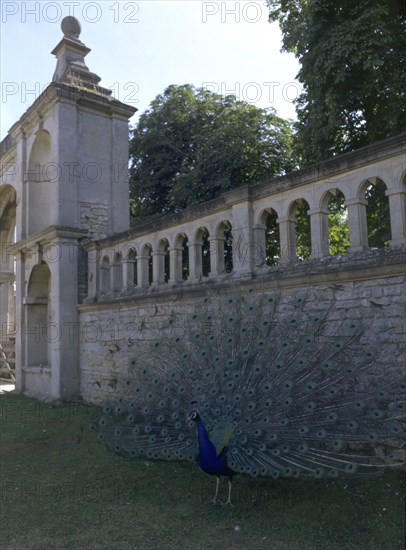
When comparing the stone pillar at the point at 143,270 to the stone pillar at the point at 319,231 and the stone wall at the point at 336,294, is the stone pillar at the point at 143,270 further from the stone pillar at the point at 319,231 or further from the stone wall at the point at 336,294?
the stone pillar at the point at 319,231

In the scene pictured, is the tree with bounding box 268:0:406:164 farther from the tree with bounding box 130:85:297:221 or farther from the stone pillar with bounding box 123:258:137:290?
the stone pillar with bounding box 123:258:137:290

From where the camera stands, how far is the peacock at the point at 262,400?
13.6 ft

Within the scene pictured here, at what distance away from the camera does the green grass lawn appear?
13.7ft

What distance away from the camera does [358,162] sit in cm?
586

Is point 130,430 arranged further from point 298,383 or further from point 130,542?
point 298,383

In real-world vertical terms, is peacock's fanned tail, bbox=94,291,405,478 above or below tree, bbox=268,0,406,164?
below

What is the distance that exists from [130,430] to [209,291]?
8.65 feet

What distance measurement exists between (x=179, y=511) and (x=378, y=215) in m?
8.45

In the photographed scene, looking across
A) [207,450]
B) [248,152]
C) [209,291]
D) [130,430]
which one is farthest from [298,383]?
[248,152]

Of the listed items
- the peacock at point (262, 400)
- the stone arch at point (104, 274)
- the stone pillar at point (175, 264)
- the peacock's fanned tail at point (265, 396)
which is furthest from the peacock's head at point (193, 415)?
the stone arch at point (104, 274)

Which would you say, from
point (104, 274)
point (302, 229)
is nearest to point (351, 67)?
point (302, 229)

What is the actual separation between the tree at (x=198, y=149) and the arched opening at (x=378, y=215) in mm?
4911

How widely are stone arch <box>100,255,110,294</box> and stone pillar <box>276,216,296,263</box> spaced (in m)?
5.47

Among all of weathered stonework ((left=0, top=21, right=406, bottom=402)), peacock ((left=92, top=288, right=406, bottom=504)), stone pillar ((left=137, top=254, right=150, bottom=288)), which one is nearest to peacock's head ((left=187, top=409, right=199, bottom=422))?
peacock ((left=92, top=288, right=406, bottom=504))
